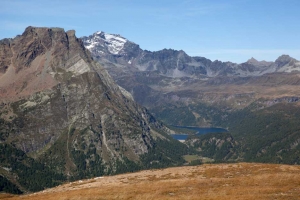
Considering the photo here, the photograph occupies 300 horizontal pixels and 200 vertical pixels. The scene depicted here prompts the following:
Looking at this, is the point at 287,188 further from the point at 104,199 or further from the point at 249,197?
the point at 104,199

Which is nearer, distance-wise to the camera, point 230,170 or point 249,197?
point 249,197

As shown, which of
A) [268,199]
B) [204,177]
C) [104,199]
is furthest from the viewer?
[204,177]

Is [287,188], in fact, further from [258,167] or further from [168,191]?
[258,167]

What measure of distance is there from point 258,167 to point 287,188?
40550mm

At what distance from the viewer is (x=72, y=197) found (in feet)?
281

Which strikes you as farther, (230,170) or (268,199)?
(230,170)

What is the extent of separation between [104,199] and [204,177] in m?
37.2

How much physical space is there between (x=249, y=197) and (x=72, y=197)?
137 feet

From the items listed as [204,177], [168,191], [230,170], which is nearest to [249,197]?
[168,191]

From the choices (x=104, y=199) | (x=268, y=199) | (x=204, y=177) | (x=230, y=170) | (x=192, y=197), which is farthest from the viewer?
(x=230, y=170)

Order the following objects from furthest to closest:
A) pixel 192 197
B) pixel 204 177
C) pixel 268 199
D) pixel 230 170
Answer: pixel 230 170, pixel 204 177, pixel 192 197, pixel 268 199

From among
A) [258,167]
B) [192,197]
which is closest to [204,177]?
[258,167]

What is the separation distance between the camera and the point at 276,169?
11119 centimetres

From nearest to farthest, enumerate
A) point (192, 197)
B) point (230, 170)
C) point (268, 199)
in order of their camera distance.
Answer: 1. point (268, 199)
2. point (192, 197)
3. point (230, 170)
